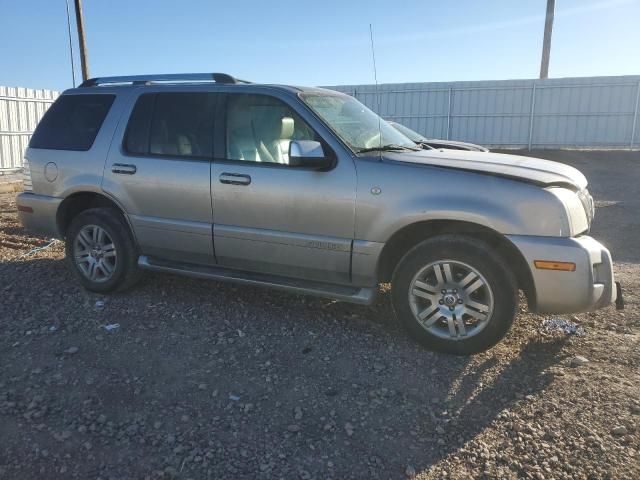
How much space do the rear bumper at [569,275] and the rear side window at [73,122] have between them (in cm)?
381

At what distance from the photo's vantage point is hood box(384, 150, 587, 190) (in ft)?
12.3

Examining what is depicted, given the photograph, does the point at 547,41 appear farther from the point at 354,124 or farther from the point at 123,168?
the point at 123,168

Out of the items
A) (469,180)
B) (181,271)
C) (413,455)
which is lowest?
(413,455)

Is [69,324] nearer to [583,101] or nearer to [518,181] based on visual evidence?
[518,181]

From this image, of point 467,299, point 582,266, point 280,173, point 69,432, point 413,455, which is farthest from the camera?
point 280,173

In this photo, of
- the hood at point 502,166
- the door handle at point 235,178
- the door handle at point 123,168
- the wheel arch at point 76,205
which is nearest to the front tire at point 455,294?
the hood at point 502,166

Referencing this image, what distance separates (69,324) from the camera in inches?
179

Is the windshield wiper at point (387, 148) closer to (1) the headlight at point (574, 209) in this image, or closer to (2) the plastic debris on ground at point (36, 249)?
(1) the headlight at point (574, 209)

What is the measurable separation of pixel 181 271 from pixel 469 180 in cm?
255

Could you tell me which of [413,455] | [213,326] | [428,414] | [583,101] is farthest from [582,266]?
[583,101]

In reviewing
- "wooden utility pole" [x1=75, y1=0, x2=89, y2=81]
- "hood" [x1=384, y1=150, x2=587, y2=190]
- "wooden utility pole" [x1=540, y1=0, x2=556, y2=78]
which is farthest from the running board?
"wooden utility pole" [x1=540, y1=0, x2=556, y2=78]

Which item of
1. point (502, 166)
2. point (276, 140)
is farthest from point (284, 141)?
point (502, 166)

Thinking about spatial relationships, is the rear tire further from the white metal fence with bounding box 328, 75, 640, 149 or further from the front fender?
A: the white metal fence with bounding box 328, 75, 640, 149

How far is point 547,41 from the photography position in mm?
22141
